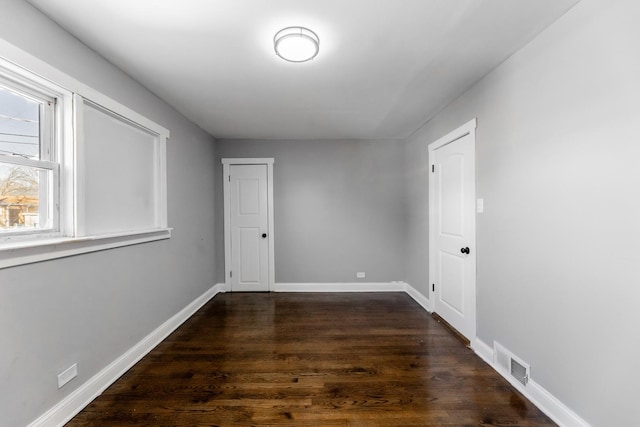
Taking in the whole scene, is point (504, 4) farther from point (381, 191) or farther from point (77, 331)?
point (77, 331)

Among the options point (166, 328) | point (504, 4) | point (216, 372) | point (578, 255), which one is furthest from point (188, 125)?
point (578, 255)

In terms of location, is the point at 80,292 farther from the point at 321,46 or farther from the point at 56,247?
the point at 321,46

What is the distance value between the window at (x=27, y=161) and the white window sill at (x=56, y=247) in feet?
0.47

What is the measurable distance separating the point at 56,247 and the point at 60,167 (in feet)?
1.73

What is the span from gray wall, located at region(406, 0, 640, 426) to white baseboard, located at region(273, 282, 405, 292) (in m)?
2.11

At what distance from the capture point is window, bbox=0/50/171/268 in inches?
59.9

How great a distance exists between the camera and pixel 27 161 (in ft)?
5.19

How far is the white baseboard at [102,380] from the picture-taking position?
164cm

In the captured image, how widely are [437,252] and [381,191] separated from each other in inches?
56.3

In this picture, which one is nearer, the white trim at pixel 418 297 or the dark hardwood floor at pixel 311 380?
the dark hardwood floor at pixel 311 380

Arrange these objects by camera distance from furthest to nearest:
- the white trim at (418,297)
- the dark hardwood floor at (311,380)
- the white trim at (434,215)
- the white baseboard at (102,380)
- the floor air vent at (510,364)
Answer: the white trim at (418,297) < the white trim at (434,215) < the floor air vent at (510,364) < the dark hardwood floor at (311,380) < the white baseboard at (102,380)

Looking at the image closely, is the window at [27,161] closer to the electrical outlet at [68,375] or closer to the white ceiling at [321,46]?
the white ceiling at [321,46]


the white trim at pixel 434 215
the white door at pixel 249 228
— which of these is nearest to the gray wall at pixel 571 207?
the white trim at pixel 434 215

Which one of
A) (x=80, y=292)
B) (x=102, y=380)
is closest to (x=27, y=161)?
(x=80, y=292)
